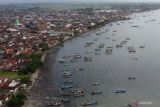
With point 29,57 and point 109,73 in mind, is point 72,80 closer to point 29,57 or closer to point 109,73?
point 109,73

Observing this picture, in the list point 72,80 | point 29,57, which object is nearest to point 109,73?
point 72,80

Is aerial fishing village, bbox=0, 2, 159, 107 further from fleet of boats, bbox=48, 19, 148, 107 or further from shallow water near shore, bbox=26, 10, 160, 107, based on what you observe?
shallow water near shore, bbox=26, 10, 160, 107

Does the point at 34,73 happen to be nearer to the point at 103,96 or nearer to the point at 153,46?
the point at 103,96

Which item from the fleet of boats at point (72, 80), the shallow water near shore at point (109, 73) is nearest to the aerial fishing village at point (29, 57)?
the fleet of boats at point (72, 80)

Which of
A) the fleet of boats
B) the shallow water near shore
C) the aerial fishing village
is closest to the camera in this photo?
the fleet of boats

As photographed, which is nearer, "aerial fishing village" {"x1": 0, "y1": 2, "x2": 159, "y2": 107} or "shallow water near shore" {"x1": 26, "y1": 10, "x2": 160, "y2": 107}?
"shallow water near shore" {"x1": 26, "y1": 10, "x2": 160, "y2": 107}

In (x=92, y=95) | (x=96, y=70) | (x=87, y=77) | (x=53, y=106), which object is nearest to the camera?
(x=53, y=106)

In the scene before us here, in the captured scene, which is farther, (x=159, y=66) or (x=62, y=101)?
(x=159, y=66)

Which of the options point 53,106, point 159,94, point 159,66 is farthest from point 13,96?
point 159,66

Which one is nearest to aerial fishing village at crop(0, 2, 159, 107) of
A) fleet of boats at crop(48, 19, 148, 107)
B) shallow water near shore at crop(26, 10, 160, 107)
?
fleet of boats at crop(48, 19, 148, 107)
